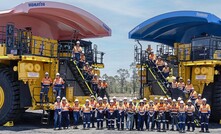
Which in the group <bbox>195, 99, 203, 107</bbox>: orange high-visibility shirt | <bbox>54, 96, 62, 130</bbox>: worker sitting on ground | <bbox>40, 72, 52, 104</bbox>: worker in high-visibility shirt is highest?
<bbox>40, 72, 52, 104</bbox>: worker in high-visibility shirt

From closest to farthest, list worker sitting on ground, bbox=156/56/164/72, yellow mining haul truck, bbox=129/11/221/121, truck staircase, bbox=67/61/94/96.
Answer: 1. yellow mining haul truck, bbox=129/11/221/121
2. truck staircase, bbox=67/61/94/96
3. worker sitting on ground, bbox=156/56/164/72

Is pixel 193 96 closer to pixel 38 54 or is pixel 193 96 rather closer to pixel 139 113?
pixel 139 113

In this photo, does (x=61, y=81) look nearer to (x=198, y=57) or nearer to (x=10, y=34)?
(x=10, y=34)

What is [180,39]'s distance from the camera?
21.8m

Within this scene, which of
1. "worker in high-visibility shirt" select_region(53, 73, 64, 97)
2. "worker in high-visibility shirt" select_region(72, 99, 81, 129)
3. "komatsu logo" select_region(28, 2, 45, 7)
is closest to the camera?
"worker in high-visibility shirt" select_region(72, 99, 81, 129)

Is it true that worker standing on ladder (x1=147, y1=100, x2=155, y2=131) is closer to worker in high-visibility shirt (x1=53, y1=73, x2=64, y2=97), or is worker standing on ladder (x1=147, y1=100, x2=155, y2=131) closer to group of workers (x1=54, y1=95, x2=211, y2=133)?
group of workers (x1=54, y1=95, x2=211, y2=133)

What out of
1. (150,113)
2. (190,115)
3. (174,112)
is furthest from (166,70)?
(190,115)

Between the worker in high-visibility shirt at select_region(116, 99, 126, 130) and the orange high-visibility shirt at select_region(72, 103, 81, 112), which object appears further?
the orange high-visibility shirt at select_region(72, 103, 81, 112)

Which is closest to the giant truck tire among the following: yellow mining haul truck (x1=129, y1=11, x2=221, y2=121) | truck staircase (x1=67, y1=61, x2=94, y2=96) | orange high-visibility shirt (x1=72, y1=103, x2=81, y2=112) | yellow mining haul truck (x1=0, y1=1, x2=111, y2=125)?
yellow mining haul truck (x1=0, y1=1, x2=111, y2=125)

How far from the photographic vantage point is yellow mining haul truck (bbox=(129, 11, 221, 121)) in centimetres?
1639

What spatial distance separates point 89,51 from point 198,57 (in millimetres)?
5709

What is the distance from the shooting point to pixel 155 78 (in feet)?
60.8

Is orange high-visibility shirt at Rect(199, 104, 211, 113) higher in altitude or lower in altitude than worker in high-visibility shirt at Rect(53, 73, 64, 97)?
lower

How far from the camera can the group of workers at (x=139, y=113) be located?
1432 cm
